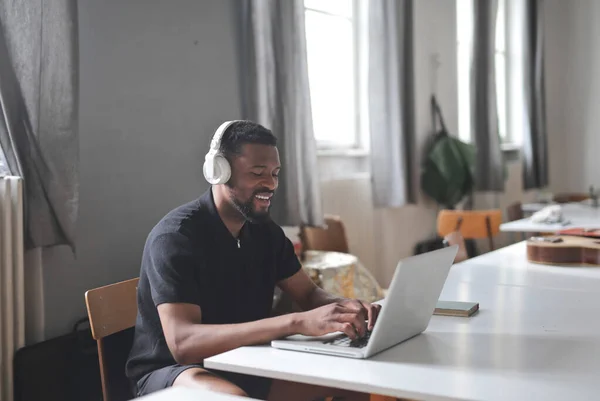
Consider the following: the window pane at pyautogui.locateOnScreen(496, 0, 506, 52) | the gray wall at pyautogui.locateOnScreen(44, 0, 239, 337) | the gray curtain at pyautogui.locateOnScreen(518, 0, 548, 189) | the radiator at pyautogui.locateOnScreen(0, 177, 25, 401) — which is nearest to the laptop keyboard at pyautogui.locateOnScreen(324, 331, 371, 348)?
the radiator at pyautogui.locateOnScreen(0, 177, 25, 401)

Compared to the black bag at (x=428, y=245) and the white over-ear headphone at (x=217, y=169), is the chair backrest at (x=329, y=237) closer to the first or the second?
the black bag at (x=428, y=245)

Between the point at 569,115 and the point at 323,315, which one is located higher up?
the point at 569,115

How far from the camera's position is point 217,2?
136 inches

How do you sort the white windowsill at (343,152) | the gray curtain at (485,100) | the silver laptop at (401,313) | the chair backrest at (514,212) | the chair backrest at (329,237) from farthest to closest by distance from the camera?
the gray curtain at (485,100) → the chair backrest at (514,212) → the white windowsill at (343,152) → the chair backrest at (329,237) → the silver laptop at (401,313)

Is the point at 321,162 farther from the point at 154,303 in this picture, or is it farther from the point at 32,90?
the point at 154,303

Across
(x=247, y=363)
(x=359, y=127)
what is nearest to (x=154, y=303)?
(x=247, y=363)

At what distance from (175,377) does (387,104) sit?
3433 mm

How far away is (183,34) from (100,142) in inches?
28.5

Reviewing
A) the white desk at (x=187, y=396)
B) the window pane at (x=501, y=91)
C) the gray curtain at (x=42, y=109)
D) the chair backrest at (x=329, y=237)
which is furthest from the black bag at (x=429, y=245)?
the white desk at (x=187, y=396)

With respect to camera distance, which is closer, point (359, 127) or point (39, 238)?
point (39, 238)

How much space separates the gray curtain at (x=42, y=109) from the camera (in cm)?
243

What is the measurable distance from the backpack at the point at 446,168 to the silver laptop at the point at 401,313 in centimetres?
384

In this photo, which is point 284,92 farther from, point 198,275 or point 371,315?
point 371,315

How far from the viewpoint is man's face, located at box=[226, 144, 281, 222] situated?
2.00 metres
